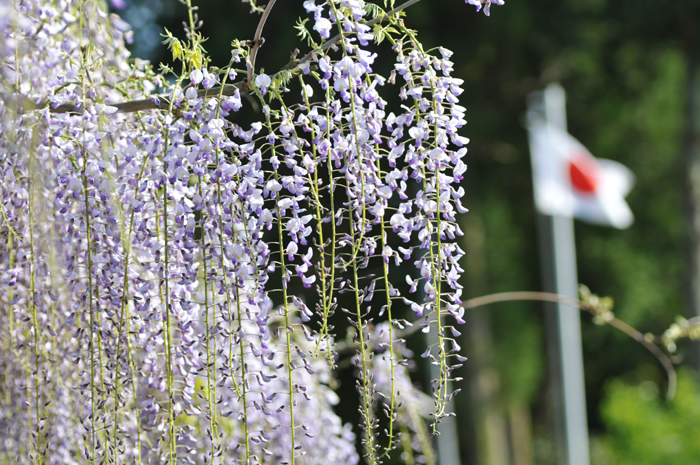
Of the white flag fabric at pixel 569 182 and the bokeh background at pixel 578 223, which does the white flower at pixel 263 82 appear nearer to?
the bokeh background at pixel 578 223

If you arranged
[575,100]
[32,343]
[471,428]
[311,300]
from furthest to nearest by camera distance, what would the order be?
[575,100] < [471,428] < [311,300] < [32,343]

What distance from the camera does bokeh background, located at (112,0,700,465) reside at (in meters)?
5.07

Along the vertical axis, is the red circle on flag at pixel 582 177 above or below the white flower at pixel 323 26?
above

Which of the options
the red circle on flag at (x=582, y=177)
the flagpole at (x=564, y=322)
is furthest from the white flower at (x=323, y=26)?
the red circle on flag at (x=582, y=177)

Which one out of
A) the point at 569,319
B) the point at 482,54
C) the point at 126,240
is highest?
the point at 482,54

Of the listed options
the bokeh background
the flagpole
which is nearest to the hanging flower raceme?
the bokeh background

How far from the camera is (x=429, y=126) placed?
2.87ft

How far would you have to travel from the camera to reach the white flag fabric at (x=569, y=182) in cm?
486

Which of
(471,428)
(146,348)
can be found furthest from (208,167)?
(471,428)

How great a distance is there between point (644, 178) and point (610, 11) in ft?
9.80

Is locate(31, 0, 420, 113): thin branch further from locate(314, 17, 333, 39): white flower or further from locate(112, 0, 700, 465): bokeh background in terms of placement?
locate(112, 0, 700, 465): bokeh background

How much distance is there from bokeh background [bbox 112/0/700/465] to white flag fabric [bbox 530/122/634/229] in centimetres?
60

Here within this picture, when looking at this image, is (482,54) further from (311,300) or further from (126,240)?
(126,240)

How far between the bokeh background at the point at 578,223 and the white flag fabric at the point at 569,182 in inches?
23.5
